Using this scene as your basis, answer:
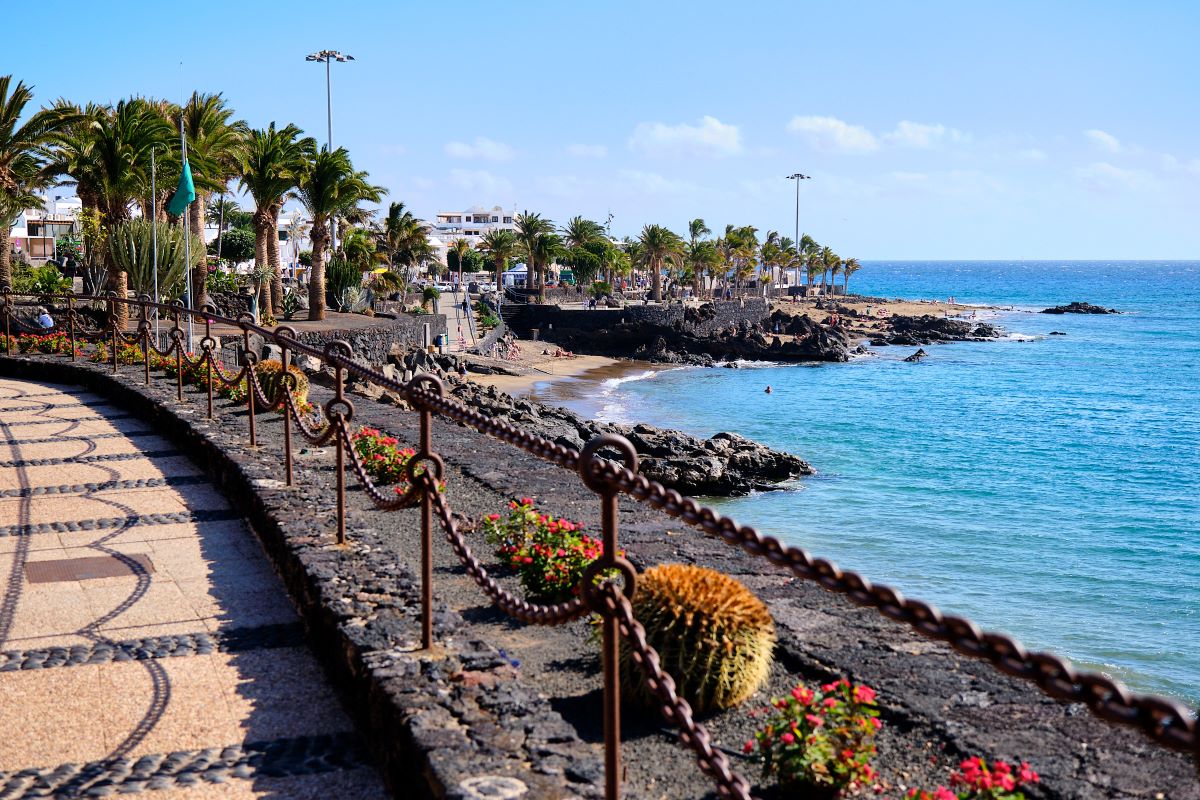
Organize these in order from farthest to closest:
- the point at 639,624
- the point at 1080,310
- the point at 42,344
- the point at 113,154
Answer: the point at 1080,310
the point at 113,154
the point at 42,344
the point at 639,624

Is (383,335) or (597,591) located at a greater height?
(597,591)

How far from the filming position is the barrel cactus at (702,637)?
621 cm

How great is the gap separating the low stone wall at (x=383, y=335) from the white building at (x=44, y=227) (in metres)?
17.9

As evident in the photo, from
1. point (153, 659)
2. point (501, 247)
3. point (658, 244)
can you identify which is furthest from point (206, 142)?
point (658, 244)

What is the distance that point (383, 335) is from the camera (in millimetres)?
43875

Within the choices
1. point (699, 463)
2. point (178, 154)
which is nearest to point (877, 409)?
point (699, 463)

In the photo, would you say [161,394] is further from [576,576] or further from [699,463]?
[699,463]

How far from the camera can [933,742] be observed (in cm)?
656

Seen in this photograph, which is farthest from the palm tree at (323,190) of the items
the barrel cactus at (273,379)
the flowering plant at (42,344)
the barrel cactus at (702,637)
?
the barrel cactus at (702,637)

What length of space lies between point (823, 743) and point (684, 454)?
25.1 m

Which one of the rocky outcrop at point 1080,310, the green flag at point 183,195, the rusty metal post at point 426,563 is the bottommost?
the rusty metal post at point 426,563

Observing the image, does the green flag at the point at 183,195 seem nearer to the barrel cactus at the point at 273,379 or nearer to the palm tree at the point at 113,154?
the palm tree at the point at 113,154

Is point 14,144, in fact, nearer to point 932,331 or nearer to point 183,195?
point 183,195

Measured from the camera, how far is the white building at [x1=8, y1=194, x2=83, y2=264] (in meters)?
56.0
